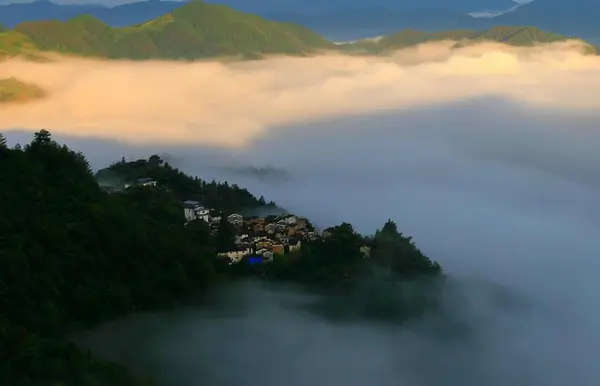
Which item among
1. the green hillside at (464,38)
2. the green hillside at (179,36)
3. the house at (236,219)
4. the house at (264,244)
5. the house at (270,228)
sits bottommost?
the house at (264,244)

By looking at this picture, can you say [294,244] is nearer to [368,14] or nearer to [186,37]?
[186,37]

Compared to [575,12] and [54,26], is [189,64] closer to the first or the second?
[54,26]

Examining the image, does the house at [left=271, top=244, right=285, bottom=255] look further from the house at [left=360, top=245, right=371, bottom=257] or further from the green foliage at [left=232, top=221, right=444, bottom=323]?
the house at [left=360, top=245, right=371, bottom=257]

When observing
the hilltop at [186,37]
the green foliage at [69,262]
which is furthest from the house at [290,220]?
the hilltop at [186,37]

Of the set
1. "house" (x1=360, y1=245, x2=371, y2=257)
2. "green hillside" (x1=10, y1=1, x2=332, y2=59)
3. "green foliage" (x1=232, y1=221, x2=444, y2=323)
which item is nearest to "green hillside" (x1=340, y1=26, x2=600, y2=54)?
"green hillside" (x1=10, y1=1, x2=332, y2=59)

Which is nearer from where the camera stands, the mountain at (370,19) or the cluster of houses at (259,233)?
the cluster of houses at (259,233)

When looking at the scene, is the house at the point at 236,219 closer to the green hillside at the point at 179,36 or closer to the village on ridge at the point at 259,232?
the village on ridge at the point at 259,232

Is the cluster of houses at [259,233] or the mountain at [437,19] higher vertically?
the mountain at [437,19]
